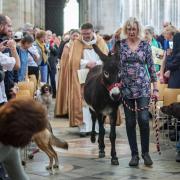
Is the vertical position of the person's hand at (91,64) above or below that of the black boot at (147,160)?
above

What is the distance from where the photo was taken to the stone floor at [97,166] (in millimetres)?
8070

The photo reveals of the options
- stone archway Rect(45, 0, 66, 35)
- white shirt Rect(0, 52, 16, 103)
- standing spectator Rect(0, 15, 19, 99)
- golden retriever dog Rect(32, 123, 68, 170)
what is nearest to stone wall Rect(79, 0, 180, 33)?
stone archway Rect(45, 0, 66, 35)

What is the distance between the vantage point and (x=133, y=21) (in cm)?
866

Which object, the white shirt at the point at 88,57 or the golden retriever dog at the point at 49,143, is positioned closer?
the golden retriever dog at the point at 49,143

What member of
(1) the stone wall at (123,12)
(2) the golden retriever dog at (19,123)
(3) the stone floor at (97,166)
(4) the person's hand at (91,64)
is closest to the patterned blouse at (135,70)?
(3) the stone floor at (97,166)

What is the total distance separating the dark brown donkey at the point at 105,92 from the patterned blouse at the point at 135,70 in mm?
113

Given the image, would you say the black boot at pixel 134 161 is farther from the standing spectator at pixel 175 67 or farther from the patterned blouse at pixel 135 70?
the patterned blouse at pixel 135 70

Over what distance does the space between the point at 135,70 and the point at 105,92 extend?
96 centimetres

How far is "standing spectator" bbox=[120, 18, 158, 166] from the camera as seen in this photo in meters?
8.63

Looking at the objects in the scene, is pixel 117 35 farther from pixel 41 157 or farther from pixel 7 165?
pixel 7 165

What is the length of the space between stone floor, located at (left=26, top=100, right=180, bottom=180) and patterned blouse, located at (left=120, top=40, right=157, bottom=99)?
1.03m

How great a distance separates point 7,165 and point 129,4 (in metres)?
57.9

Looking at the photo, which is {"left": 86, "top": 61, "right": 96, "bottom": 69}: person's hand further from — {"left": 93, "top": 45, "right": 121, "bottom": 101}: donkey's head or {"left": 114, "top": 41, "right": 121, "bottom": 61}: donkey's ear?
{"left": 114, "top": 41, "right": 121, "bottom": 61}: donkey's ear

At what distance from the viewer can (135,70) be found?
866cm
